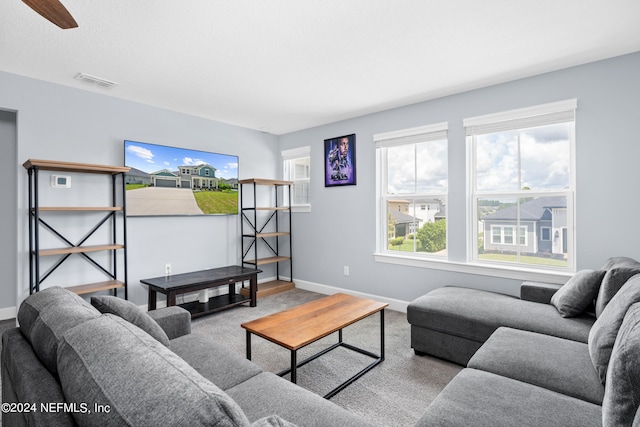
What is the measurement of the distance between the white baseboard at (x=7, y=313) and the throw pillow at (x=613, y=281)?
5.51m

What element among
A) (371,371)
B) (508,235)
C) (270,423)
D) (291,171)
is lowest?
(371,371)

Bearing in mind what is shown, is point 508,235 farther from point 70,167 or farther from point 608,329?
point 70,167

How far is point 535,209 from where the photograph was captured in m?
3.12

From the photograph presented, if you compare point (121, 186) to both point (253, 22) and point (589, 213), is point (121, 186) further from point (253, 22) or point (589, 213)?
point (589, 213)

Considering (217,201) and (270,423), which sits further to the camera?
(217,201)

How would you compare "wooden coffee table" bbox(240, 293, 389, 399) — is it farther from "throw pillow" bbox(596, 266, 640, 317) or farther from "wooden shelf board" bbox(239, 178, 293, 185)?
"wooden shelf board" bbox(239, 178, 293, 185)

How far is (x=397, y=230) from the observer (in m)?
4.11

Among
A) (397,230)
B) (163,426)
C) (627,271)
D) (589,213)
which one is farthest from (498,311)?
(163,426)

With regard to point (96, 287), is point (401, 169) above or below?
above

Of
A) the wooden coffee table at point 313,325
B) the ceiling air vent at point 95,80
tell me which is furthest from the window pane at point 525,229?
the ceiling air vent at point 95,80

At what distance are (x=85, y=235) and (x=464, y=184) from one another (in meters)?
4.10

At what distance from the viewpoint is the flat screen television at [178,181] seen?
372 cm

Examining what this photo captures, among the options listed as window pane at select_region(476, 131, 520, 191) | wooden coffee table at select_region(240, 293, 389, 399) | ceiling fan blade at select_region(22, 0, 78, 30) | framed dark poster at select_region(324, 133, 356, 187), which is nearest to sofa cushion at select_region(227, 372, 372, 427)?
wooden coffee table at select_region(240, 293, 389, 399)

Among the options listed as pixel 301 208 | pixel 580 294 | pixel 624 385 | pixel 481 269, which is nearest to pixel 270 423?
pixel 624 385
